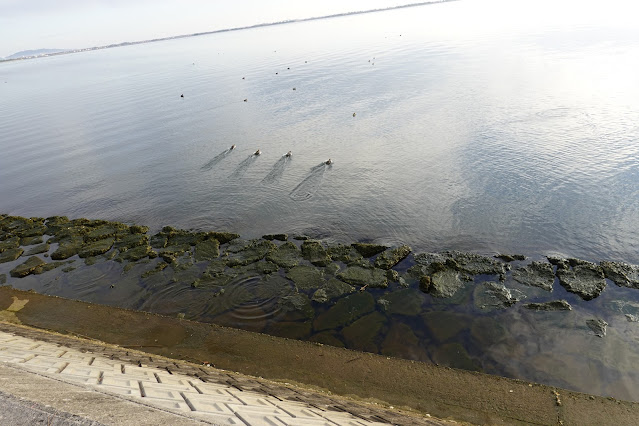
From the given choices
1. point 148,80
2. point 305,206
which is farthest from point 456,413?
point 148,80

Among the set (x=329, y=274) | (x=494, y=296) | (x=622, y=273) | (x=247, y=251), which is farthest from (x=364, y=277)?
(x=622, y=273)

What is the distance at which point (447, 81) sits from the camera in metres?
39.9

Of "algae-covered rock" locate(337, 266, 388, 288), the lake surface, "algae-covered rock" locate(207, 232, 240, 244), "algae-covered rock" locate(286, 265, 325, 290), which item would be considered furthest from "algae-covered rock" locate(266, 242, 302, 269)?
"algae-covered rock" locate(207, 232, 240, 244)

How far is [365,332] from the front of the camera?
1112 cm

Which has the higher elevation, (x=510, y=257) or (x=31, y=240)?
(x=31, y=240)

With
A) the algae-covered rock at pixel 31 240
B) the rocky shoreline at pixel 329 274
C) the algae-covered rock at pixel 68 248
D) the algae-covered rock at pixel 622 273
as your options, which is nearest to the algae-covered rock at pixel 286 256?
the rocky shoreline at pixel 329 274

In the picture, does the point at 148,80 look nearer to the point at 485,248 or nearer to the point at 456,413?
the point at 485,248

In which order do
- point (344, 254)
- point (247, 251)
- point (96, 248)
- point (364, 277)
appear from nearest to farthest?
point (364, 277) < point (344, 254) < point (247, 251) < point (96, 248)

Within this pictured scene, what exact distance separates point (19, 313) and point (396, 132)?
24195 mm

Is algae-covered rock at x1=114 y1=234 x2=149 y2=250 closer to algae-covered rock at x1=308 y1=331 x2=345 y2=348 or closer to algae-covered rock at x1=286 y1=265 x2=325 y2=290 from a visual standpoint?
algae-covered rock at x1=286 y1=265 x2=325 y2=290

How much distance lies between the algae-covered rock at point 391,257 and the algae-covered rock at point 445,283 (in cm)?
159

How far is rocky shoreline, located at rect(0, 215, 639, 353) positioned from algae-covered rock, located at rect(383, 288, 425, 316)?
0.03m

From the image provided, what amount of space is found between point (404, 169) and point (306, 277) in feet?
36.2

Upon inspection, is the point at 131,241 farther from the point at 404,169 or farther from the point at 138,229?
the point at 404,169
